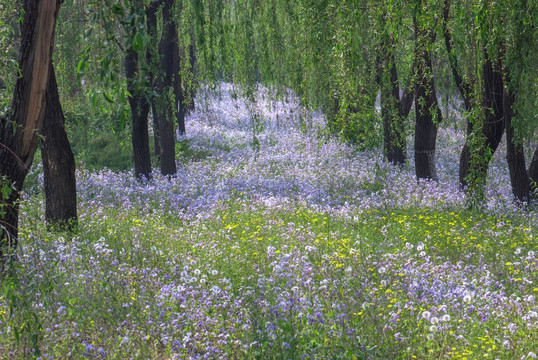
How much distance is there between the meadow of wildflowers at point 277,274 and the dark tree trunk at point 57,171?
0.36m

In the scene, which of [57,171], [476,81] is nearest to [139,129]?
[57,171]

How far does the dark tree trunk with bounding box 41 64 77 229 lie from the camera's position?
8508mm

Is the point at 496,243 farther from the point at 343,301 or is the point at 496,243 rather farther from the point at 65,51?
the point at 65,51

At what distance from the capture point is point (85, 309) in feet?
17.8

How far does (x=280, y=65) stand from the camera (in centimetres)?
1199

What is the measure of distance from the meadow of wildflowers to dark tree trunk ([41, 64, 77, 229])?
1.19 feet

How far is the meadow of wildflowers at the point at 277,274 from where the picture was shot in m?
4.61

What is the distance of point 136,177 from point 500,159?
12.0m

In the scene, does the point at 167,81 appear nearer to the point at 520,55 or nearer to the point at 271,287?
the point at 520,55

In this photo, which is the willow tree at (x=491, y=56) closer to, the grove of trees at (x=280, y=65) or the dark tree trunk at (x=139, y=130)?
the grove of trees at (x=280, y=65)

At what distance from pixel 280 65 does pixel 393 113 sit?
104 inches

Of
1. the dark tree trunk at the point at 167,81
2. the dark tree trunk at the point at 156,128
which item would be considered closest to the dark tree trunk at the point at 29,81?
the dark tree trunk at the point at 167,81

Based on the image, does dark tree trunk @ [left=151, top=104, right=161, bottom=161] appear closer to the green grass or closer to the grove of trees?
the grove of trees

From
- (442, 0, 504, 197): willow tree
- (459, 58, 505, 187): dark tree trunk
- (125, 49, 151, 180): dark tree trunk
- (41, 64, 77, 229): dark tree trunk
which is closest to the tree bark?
(125, 49, 151, 180): dark tree trunk
